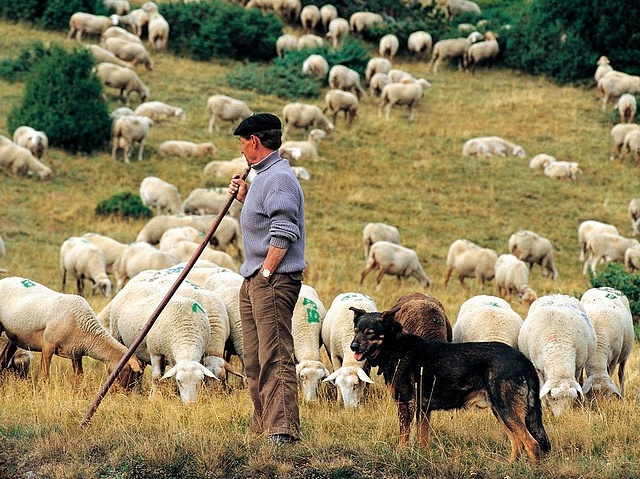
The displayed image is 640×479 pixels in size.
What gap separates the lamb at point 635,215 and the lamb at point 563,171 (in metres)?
3.26

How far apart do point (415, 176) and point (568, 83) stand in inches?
562

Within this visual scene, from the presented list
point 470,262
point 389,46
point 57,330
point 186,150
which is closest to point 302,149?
point 186,150

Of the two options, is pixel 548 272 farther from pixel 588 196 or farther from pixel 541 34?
pixel 541 34

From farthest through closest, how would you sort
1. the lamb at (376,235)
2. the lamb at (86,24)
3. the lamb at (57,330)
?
the lamb at (86,24), the lamb at (376,235), the lamb at (57,330)

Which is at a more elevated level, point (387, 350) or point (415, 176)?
point (387, 350)

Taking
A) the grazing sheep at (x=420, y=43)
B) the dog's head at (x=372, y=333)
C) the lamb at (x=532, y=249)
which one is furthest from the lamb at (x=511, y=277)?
the grazing sheep at (x=420, y=43)

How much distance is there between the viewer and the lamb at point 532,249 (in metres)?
21.5

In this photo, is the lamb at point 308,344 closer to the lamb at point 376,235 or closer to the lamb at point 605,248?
the lamb at point 376,235

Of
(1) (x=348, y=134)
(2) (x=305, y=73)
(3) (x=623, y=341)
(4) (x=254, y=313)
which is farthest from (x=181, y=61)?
(4) (x=254, y=313)

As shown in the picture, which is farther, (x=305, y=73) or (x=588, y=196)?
(x=305, y=73)

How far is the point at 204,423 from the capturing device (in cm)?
788

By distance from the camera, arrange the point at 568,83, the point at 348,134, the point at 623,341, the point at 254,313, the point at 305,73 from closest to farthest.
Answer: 1. the point at 254,313
2. the point at 623,341
3. the point at 348,134
4. the point at 305,73
5. the point at 568,83

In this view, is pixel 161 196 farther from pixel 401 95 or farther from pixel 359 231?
pixel 401 95

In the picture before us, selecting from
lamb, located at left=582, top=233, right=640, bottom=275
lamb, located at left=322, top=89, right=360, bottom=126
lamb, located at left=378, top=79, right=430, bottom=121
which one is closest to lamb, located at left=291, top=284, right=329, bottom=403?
lamb, located at left=582, top=233, right=640, bottom=275
